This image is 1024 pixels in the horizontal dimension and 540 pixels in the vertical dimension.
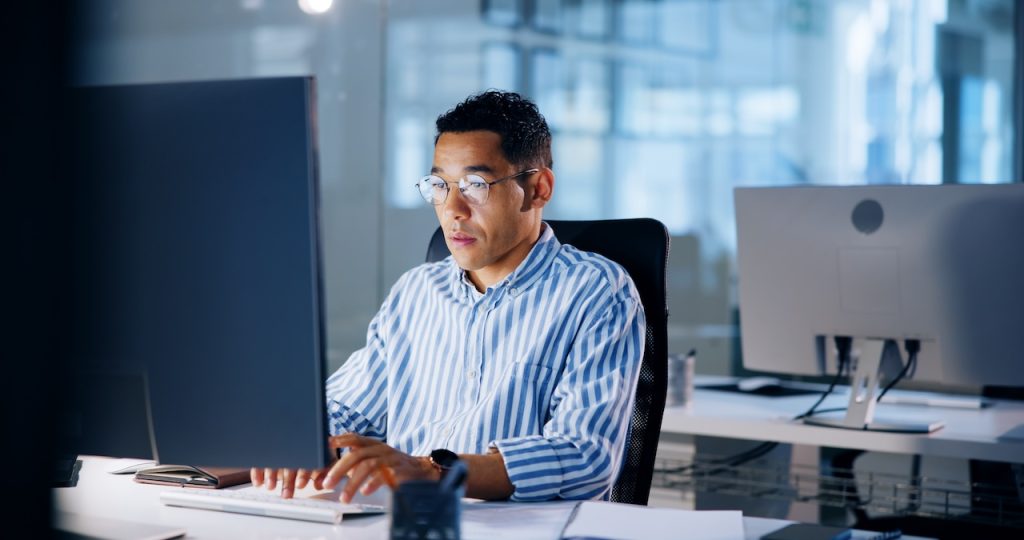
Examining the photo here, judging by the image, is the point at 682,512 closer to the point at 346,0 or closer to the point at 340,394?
the point at 340,394

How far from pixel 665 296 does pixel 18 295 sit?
137 centimetres

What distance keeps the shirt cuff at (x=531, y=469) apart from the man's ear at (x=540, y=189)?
509 millimetres

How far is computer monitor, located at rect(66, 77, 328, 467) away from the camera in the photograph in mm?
1060

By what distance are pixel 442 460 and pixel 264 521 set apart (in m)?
0.25

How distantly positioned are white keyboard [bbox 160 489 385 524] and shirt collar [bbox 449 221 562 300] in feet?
1.79

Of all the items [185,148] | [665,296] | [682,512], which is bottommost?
[682,512]

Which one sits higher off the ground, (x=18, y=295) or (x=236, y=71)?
(x=236, y=71)

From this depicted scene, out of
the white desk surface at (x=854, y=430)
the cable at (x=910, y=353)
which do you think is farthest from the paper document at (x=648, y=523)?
the cable at (x=910, y=353)

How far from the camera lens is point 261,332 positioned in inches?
42.1

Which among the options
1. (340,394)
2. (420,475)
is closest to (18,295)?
(420,475)

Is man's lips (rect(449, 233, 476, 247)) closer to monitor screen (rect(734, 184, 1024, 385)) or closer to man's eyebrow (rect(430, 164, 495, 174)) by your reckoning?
man's eyebrow (rect(430, 164, 495, 174))

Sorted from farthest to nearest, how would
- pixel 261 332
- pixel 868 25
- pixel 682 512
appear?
1. pixel 868 25
2. pixel 682 512
3. pixel 261 332

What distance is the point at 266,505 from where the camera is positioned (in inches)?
56.6

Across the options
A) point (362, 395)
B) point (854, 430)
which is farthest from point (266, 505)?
point (854, 430)
